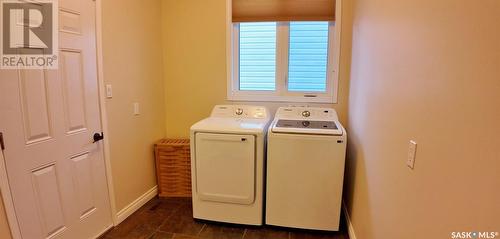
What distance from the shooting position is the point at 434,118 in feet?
Answer: 3.30

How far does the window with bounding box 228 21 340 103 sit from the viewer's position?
2.83m

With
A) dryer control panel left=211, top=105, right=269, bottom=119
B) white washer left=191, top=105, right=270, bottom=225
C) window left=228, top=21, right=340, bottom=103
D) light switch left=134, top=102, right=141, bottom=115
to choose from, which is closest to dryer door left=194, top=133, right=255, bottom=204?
white washer left=191, top=105, right=270, bottom=225

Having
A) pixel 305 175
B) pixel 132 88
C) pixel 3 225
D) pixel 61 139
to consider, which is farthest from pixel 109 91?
pixel 305 175

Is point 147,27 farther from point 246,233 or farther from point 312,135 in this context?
point 246,233

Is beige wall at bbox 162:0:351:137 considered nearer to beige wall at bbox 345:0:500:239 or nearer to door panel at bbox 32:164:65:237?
beige wall at bbox 345:0:500:239

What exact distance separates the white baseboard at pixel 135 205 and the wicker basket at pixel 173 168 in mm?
83

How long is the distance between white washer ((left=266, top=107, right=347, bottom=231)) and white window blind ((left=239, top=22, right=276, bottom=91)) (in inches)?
31.4

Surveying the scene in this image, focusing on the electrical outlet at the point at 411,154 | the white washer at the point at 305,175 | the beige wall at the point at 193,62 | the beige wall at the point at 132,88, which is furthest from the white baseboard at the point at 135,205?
the electrical outlet at the point at 411,154

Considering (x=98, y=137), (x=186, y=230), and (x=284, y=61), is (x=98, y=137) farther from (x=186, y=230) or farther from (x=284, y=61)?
(x=284, y=61)

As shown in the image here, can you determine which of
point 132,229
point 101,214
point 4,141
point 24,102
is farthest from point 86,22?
point 132,229

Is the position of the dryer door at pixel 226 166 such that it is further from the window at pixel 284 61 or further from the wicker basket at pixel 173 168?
the window at pixel 284 61

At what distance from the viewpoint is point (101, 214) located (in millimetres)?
2248

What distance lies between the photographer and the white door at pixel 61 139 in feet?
5.17

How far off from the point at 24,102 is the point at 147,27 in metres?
1.47
